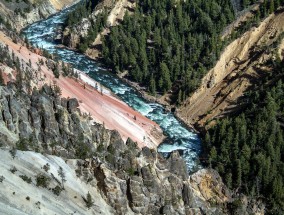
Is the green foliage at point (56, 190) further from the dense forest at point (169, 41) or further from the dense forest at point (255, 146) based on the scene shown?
the dense forest at point (169, 41)

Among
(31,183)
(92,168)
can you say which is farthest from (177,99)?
(31,183)

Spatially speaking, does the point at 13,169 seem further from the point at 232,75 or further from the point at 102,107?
the point at 232,75

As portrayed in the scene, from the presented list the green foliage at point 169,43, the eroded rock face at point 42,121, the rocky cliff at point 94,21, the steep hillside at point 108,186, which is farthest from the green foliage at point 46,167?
the rocky cliff at point 94,21

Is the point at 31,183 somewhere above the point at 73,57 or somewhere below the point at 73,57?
above

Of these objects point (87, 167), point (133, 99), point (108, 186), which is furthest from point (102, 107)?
point (108, 186)

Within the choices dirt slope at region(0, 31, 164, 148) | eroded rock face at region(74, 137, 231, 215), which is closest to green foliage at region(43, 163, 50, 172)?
eroded rock face at region(74, 137, 231, 215)

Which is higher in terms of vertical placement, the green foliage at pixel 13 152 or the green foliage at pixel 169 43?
the green foliage at pixel 13 152

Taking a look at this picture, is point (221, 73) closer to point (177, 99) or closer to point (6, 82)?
Result: point (177, 99)
